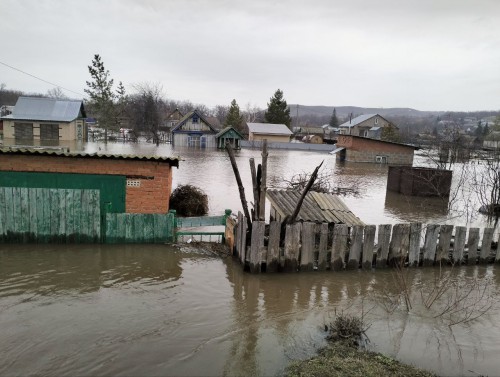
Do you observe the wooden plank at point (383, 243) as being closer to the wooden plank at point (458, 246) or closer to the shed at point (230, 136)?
the wooden plank at point (458, 246)

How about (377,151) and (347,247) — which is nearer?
(347,247)

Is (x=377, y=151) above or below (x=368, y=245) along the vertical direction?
above

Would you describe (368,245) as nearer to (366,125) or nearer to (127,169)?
(127,169)

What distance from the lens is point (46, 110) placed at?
40375mm

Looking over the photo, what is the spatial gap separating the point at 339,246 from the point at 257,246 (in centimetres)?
198

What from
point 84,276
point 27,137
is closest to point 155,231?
point 84,276

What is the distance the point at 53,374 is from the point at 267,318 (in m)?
3.41

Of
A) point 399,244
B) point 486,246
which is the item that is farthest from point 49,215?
point 486,246

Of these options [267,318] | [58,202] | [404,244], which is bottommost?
[267,318]

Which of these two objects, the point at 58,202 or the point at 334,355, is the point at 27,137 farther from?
the point at 334,355

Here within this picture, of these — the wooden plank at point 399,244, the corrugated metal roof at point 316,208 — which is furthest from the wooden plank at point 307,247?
the wooden plank at point 399,244

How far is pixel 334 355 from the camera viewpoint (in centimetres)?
538

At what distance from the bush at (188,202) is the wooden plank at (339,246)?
6.29m

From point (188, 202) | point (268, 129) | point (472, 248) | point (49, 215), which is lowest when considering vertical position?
point (472, 248)
